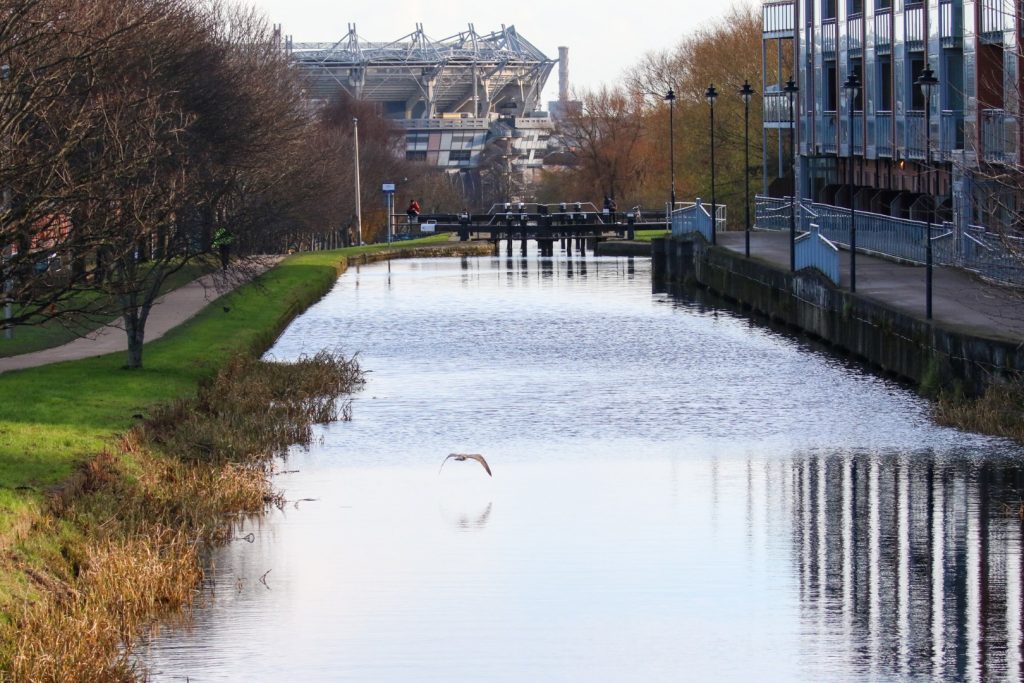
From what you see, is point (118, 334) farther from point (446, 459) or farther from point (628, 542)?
point (628, 542)

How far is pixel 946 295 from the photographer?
34.9 m

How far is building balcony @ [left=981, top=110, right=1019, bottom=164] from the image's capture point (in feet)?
124

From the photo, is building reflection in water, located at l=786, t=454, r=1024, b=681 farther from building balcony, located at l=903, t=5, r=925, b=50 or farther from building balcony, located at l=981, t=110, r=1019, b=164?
building balcony, located at l=903, t=5, r=925, b=50

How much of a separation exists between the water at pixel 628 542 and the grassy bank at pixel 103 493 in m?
0.62

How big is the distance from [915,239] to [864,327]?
921cm

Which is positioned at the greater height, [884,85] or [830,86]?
[830,86]

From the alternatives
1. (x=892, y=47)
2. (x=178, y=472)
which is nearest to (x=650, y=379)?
(x=178, y=472)

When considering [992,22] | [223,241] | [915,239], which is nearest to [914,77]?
[992,22]

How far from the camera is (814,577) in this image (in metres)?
17.4

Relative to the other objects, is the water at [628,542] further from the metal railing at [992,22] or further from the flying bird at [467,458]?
the metal railing at [992,22]

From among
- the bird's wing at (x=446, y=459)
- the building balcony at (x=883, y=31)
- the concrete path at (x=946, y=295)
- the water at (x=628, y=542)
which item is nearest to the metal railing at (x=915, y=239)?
the concrete path at (x=946, y=295)

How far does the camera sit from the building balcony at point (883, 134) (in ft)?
175

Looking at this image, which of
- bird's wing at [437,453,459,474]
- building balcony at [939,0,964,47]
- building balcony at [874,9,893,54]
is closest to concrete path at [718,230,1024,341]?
building balcony at [939,0,964,47]

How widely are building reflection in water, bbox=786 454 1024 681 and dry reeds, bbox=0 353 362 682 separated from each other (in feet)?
18.4
